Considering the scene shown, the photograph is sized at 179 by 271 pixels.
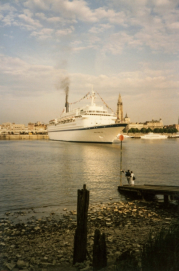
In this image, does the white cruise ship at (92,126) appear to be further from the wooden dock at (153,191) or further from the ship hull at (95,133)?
the wooden dock at (153,191)

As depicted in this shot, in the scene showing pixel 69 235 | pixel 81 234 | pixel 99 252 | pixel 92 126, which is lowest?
pixel 69 235

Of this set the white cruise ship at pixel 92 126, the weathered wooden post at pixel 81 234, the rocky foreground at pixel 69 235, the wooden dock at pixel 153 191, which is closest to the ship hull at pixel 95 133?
the white cruise ship at pixel 92 126

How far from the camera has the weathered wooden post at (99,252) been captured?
20.3ft

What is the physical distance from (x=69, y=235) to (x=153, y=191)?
605 cm

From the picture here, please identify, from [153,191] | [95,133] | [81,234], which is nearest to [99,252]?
[81,234]

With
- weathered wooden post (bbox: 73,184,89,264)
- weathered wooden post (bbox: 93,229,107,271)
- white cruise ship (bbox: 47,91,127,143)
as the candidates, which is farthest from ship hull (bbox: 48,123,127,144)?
weathered wooden post (bbox: 93,229,107,271)

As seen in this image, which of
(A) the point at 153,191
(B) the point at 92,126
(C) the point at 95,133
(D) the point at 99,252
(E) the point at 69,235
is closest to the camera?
(D) the point at 99,252

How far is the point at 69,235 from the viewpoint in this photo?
9.11 meters

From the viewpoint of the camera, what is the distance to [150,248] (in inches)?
259

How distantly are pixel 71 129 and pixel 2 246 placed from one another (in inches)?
2647

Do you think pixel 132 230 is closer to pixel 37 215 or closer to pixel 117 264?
pixel 117 264

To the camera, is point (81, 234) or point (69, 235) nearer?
point (81, 234)

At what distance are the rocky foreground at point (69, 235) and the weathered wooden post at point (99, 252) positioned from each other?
255mm

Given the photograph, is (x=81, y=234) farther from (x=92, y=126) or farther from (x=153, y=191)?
(x=92, y=126)
